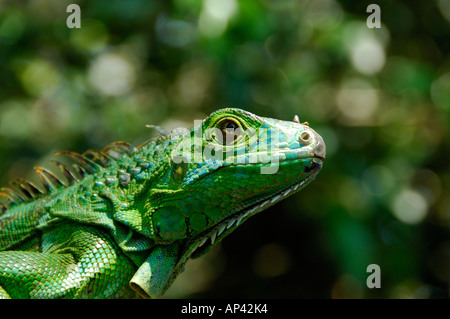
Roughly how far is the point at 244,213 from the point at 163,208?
13.7 inches

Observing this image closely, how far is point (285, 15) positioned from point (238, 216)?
11.1ft

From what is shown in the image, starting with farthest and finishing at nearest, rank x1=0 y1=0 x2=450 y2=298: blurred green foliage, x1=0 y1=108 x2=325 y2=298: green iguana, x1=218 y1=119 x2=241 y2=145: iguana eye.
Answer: x1=0 y1=0 x2=450 y2=298: blurred green foliage
x1=218 y1=119 x2=241 y2=145: iguana eye
x1=0 y1=108 x2=325 y2=298: green iguana

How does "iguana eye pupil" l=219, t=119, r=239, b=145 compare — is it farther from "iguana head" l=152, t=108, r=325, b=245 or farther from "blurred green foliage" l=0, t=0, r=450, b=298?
"blurred green foliage" l=0, t=0, r=450, b=298

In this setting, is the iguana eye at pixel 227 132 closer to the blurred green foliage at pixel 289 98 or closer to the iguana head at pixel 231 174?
the iguana head at pixel 231 174

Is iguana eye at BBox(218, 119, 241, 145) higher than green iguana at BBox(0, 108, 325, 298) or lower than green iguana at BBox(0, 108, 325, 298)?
higher

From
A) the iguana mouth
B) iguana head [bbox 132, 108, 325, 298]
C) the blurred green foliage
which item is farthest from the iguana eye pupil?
the blurred green foliage

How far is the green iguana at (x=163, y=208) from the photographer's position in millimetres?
2172

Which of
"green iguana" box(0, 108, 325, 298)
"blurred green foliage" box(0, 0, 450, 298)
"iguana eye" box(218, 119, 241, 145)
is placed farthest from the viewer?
"blurred green foliage" box(0, 0, 450, 298)

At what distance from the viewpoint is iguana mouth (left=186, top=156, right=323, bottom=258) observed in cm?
220

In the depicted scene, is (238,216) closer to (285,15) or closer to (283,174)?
(283,174)

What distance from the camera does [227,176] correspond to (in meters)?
2.20

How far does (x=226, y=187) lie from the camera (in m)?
2.19

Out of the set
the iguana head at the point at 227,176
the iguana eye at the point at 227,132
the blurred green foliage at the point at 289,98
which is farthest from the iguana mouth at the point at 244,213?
the blurred green foliage at the point at 289,98

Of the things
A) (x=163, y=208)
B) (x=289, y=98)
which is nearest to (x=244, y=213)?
(x=163, y=208)
